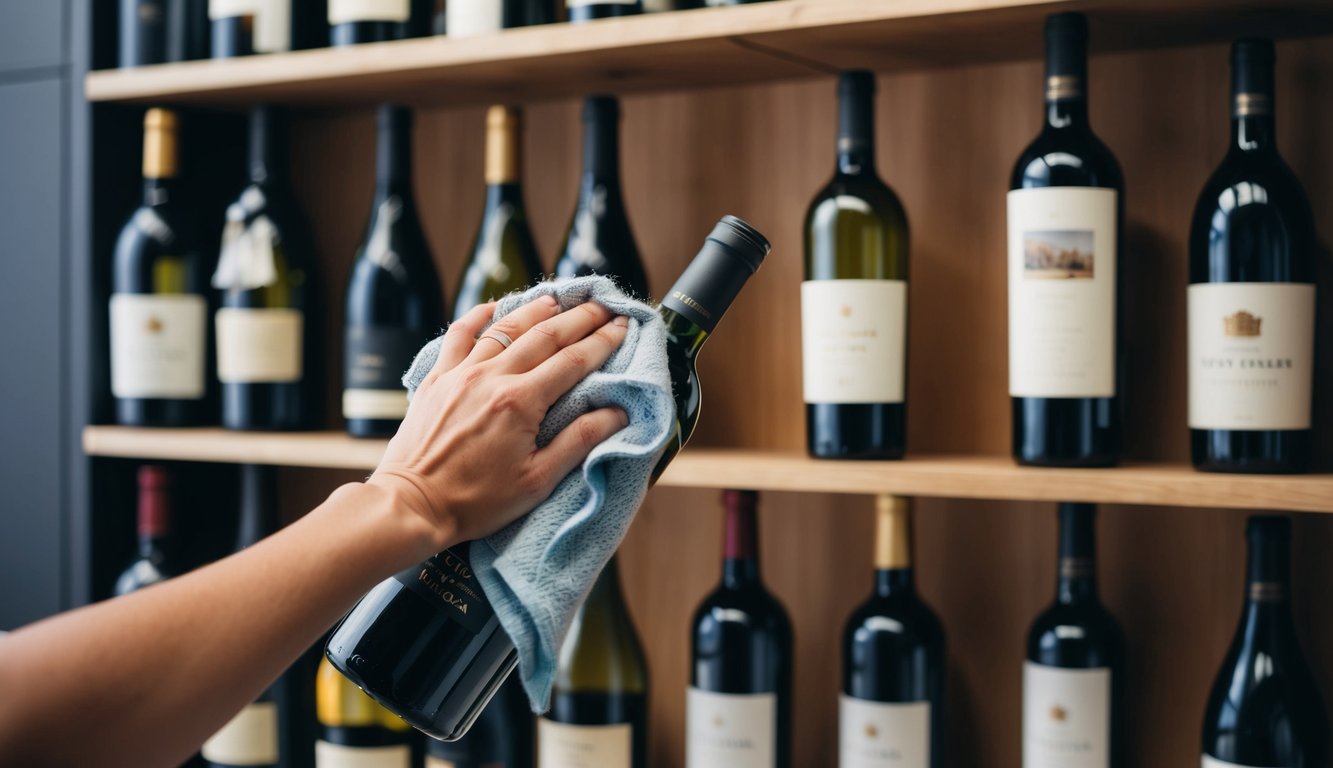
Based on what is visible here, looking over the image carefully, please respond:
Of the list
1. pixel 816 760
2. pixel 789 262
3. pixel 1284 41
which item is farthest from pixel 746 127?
pixel 816 760

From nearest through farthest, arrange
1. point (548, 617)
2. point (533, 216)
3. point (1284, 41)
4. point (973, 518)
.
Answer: point (548, 617) → point (1284, 41) → point (973, 518) → point (533, 216)

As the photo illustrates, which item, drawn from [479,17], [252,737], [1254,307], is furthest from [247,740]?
[1254,307]

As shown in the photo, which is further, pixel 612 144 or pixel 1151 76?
pixel 612 144

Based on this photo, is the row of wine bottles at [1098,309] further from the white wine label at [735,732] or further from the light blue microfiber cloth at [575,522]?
A: the light blue microfiber cloth at [575,522]

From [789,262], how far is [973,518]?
0.29 m

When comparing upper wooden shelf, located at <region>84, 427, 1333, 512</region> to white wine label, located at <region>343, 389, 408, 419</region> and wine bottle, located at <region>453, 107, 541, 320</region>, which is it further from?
wine bottle, located at <region>453, 107, 541, 320</region>

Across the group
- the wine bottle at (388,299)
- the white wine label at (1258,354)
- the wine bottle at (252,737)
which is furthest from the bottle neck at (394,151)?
the white wine label at (1258,354)

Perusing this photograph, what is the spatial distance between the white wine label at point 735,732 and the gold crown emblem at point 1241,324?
1.56ft

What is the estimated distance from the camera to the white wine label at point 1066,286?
94cm

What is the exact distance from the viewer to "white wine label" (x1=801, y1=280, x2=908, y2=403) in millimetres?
1018

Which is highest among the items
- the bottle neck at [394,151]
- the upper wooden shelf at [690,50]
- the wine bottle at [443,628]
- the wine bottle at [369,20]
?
the wine bottle at [369,20]

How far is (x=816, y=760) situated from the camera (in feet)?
4.01

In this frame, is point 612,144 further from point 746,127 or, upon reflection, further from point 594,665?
point 594,665

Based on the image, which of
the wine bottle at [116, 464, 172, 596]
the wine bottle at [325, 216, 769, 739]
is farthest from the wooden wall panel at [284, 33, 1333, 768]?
the wine bottle at [325, 216, 769, 739]
